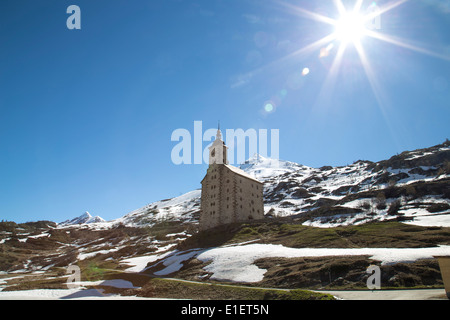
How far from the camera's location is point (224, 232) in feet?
180

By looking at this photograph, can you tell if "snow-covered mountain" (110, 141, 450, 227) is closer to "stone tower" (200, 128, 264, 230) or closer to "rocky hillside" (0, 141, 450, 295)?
"rocky hillside" (0, 141, 450, 295)

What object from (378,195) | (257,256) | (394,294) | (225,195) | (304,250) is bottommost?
(394,294)

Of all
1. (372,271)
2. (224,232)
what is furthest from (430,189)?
(372,271)

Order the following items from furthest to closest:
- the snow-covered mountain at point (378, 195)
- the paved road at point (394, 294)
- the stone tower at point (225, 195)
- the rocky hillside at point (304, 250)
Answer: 1. the snow-covered mountain at point (378, 195)
2. the stone tower at point (225, 195)
3. the rocky hillside at point (304, 250)
4. the paved road at point (394, 294)

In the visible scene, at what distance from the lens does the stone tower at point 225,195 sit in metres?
61.3

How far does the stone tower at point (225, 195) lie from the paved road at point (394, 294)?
139 ft

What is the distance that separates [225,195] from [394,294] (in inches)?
1841

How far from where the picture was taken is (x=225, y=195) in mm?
Result: 62656

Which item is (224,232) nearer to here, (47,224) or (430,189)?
(430,189)

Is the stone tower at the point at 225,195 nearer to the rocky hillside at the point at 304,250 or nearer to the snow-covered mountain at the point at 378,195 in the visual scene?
the rocky hillside at the point at 304,250

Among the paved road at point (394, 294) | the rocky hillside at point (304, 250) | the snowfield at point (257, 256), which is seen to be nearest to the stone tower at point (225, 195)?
the rocky hillside at point (304, 250)

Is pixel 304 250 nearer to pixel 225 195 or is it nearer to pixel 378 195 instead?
pixel 225 195

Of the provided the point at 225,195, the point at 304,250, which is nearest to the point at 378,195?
the point at 225,195
